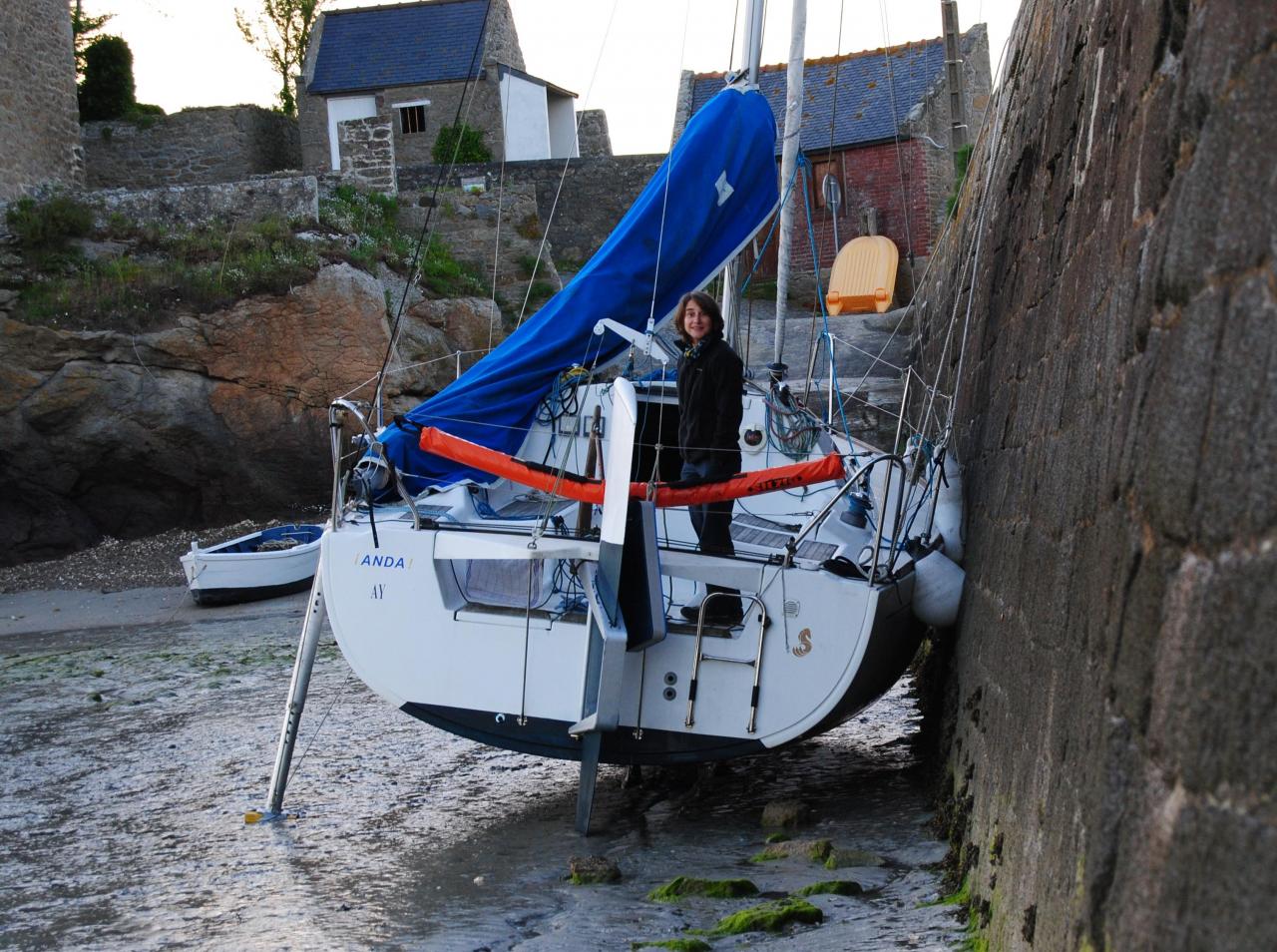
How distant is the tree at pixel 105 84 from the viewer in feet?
89.6

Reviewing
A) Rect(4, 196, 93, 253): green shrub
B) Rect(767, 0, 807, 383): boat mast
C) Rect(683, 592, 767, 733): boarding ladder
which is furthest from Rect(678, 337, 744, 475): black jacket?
Rect(4, 196, 93, 253): green shrub

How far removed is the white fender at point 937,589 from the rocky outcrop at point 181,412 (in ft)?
42.5

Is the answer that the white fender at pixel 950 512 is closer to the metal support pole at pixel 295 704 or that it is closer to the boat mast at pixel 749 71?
the boat mast at pixel 749 71

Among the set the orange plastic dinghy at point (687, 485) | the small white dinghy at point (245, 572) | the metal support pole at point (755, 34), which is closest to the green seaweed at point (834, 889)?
the orange plastic dinghy at point (687, 485)

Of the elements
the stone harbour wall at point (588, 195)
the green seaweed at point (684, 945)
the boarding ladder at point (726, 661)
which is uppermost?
the stone harbour wall at point (588, 195)

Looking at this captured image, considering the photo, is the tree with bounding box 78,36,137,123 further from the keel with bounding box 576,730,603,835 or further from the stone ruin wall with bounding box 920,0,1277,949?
the stone ruin wall with bounding box 920,0,1277,949

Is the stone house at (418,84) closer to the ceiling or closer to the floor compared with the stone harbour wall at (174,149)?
closer to the ceiling

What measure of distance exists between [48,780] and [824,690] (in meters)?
4.77

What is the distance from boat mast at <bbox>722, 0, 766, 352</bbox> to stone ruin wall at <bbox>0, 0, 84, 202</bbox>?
1517 centimetres

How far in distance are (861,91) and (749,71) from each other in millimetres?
18924

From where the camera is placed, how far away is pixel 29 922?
552cm

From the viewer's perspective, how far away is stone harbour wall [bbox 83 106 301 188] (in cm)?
2602

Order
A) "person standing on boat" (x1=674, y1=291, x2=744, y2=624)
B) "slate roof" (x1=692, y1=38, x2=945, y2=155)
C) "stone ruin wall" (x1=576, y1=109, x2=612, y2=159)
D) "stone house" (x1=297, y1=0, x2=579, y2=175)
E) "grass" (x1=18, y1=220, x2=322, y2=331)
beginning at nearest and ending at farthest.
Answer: "person standing on boat" (x1=674, y1=291, x2=744, y2=624) → "grass" (x1=18, y1=220, x2=322, y2=331) → "slate roof" (x1=692, y1=38, x2=945, y2=155) → "stone house" (x1=297, y1=0, x2=579, y2=175) → "stone ruin wall" (x1=576, y1=109, x2=612, y2=159)

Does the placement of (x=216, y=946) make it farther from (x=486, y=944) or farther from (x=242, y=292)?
(x=242, y=292)
